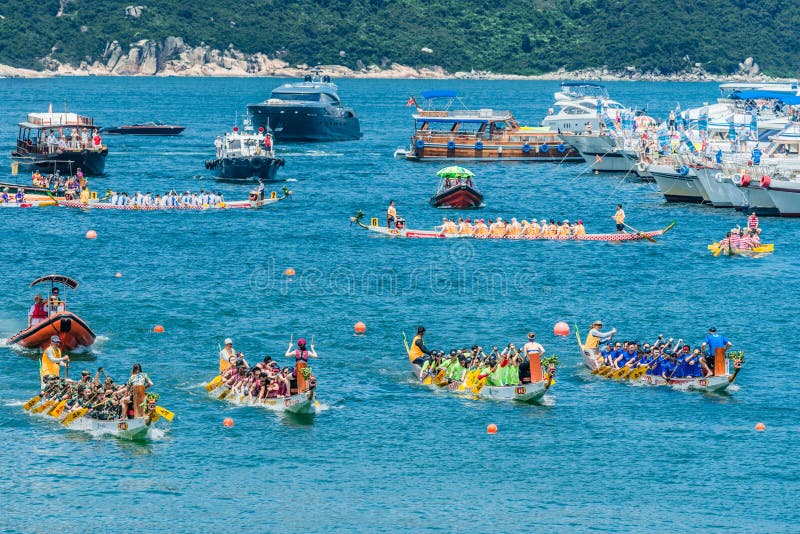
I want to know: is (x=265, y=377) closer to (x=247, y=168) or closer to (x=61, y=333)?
(x=61, y=333)

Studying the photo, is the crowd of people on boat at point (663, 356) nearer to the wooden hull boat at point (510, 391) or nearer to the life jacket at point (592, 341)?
the life jacket at point (592, 341)

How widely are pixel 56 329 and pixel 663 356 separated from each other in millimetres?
24406

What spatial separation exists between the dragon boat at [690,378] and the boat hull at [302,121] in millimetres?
100473

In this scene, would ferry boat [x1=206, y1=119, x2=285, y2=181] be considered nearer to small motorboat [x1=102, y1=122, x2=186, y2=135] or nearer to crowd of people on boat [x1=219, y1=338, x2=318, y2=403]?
crowd of people on boat [x1=219, y1=338, x2=318, y2=403]

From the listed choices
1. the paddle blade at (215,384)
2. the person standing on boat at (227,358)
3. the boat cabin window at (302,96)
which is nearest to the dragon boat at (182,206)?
the person standing on boat at (227,358)

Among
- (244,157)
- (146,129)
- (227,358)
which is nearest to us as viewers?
(227,358)

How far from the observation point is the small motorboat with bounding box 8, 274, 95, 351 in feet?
181

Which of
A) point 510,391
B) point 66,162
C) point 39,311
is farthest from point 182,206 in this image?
point 510,391

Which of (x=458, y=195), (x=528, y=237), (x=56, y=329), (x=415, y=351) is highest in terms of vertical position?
(x=458, y=195)

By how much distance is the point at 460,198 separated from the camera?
323 feet

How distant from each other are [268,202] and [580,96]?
55.9 m

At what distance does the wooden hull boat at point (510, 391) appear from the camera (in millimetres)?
49094

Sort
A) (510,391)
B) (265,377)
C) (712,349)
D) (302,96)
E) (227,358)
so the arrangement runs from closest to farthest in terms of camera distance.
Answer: (265,377), (510,391), (227,358), (712,349), (302,96)

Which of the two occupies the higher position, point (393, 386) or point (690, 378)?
point (690, 378)
